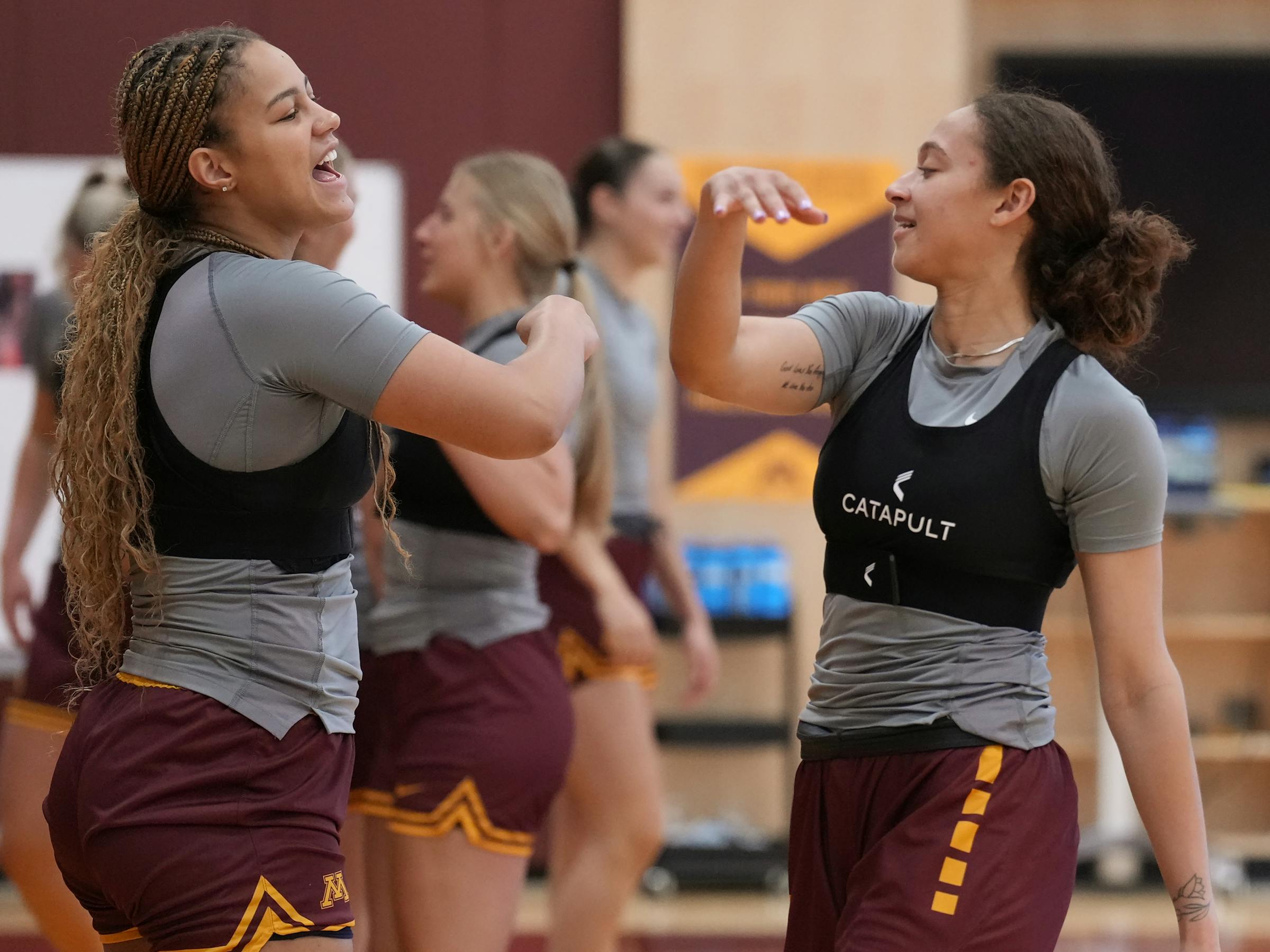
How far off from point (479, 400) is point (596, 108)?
4.17 m

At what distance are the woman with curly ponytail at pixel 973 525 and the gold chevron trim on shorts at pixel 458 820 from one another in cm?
66

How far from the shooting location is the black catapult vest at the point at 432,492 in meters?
2.61

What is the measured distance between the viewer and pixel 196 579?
1682 millimetres

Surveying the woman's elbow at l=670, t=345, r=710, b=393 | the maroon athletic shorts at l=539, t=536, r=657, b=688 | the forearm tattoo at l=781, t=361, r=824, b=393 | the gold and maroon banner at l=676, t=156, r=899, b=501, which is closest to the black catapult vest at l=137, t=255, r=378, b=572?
the woman's elbow at l=670, t=345, r=710, b=393

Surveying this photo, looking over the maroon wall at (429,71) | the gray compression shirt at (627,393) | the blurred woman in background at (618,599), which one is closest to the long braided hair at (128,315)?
the blurred woman in background at (618,599)

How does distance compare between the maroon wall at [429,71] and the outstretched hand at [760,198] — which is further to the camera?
the maroon wall at [429,71]

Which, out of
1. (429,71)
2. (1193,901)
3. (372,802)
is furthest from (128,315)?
(429,71)

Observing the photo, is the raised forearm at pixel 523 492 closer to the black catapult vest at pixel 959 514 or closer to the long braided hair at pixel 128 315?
the black catapult vest at pixel 959 514

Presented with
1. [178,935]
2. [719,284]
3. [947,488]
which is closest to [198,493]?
[178,935]

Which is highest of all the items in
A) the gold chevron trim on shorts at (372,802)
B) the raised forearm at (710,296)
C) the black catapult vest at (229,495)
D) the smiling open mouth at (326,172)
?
the smiling open mouth at (326,172)

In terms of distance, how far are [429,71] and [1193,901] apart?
4.41m

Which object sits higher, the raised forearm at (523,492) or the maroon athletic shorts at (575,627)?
the raised forearm at (523,492)

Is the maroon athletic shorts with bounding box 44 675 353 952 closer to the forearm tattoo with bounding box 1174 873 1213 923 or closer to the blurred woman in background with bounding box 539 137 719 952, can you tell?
the forearm tattoo with bounding box 1174 873 1213 923

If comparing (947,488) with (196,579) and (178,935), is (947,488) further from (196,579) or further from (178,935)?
(178,935)
